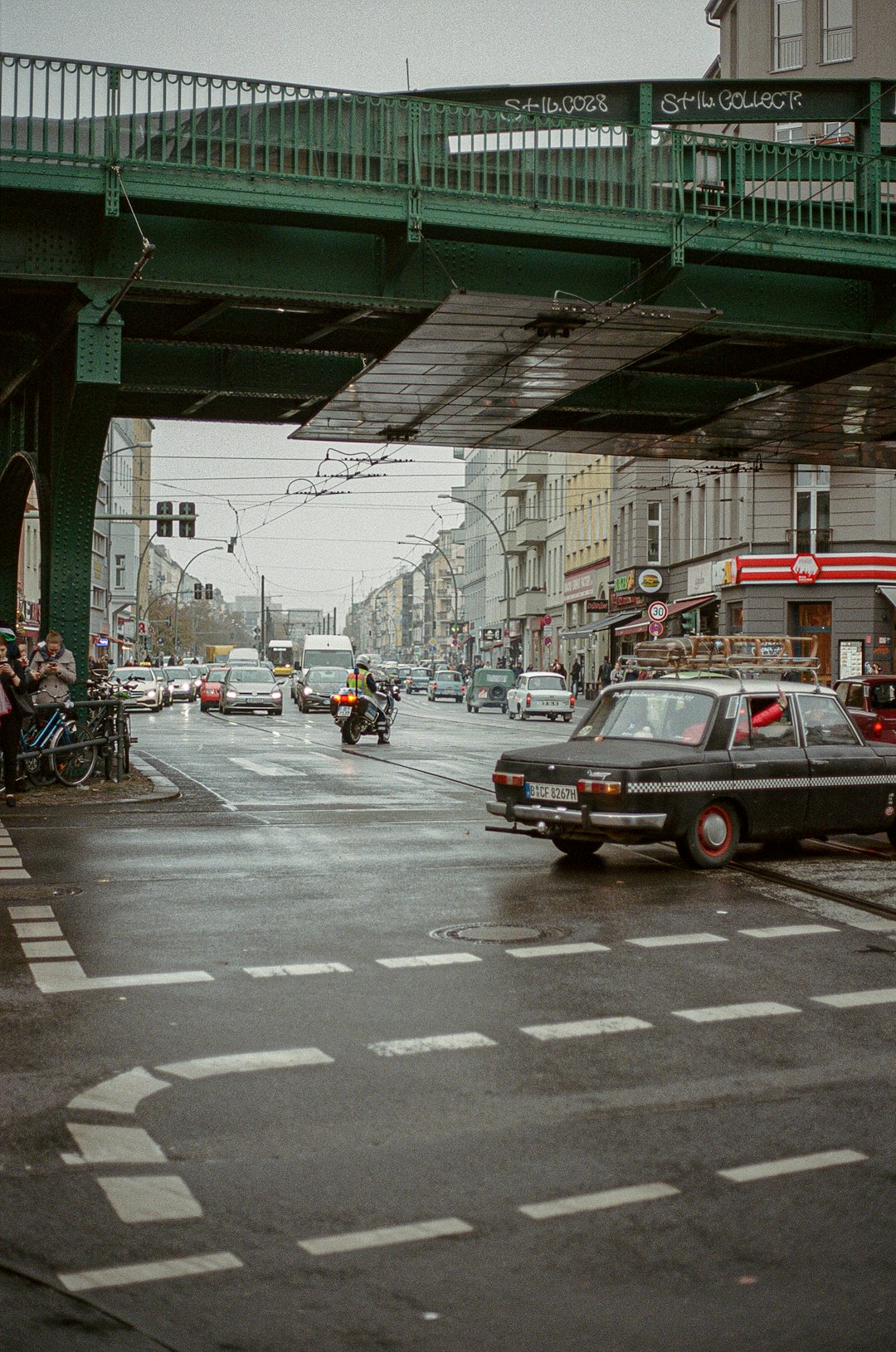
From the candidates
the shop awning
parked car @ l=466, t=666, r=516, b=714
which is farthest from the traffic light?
parked car @ l=466, t=666, r=516, b=714

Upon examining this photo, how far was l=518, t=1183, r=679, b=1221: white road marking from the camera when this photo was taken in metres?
4.43

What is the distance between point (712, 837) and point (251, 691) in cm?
4135

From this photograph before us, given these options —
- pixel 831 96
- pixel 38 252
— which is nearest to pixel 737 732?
pixel 38 252

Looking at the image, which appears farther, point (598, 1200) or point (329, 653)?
point (329, 653)

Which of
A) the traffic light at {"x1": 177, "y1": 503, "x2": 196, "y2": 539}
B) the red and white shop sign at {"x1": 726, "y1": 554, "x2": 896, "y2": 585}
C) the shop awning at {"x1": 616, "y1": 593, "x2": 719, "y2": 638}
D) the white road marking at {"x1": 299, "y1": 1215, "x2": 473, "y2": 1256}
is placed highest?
the traffic light at {"x1": 177, "y1": 503, "x2": 196, "y2": 539}

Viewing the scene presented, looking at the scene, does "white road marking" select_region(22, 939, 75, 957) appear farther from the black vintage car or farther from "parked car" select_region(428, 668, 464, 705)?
"parked car" select_region(428, 668, 464, 705)

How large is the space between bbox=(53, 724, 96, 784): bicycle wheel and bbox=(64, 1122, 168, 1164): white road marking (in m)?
14.3

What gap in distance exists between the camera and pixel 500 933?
9.28 m

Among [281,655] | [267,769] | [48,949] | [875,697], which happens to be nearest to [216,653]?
[281,655]

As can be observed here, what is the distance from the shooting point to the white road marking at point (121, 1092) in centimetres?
550

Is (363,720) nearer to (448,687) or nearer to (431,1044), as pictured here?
(431,1044)

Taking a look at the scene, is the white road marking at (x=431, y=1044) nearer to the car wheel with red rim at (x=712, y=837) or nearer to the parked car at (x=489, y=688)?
the car wheel with red rim at (x=712, y=837)

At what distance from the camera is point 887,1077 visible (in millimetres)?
6004

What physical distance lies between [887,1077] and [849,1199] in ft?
4.98
